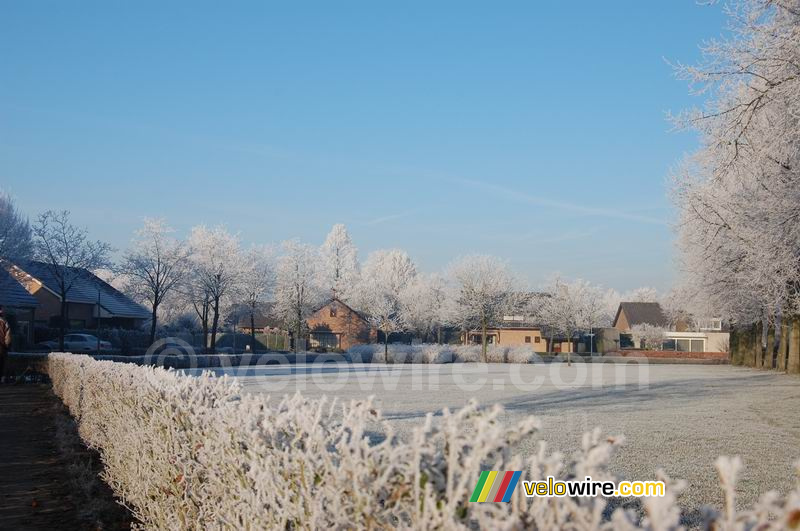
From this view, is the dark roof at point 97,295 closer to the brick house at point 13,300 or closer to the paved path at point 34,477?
the brick house at point 13,300

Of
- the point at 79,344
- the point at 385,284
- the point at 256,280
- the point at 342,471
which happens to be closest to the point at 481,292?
the point at 256,280

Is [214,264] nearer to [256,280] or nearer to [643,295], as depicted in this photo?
[256,280]

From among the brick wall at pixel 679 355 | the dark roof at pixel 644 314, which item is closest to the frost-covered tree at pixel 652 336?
the dark roof at pixel 644 314

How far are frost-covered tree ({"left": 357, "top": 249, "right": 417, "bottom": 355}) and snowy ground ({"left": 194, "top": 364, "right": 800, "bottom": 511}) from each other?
41.8m

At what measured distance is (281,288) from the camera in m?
66.3

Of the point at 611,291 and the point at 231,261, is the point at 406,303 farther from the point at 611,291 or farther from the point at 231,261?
the point at 611,291

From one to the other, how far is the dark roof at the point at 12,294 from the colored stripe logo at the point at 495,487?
36.0m

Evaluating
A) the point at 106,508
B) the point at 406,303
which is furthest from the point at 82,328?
the point at 106,508

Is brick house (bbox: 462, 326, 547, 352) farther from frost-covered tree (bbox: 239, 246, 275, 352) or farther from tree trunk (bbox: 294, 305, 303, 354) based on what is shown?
frost-covered tree (bbox: 239, 246, 275, 352)

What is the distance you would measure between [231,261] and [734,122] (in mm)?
50792

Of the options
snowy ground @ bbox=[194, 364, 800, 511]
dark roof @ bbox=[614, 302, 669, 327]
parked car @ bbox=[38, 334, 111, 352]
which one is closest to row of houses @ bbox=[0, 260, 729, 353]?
dark roof @ bbox=[614, 302, 669, 327]

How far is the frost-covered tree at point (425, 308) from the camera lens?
228 feet

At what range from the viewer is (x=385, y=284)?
87.6 m

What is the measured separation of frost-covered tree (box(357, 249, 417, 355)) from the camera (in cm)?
7156
